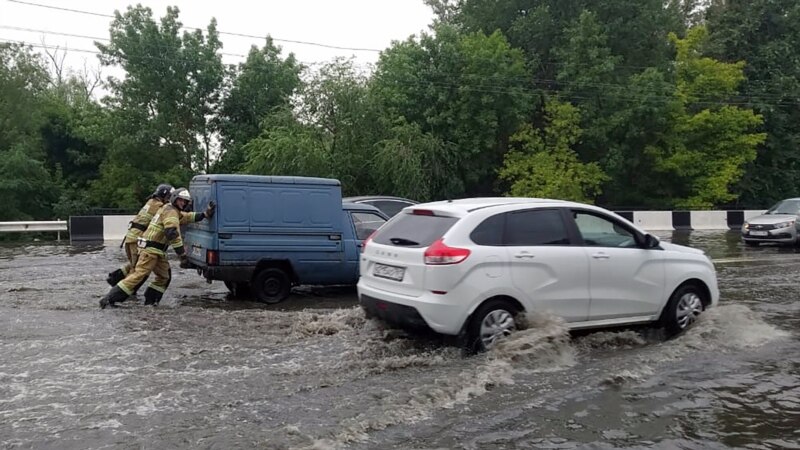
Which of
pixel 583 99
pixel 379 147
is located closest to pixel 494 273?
pixel 379 147

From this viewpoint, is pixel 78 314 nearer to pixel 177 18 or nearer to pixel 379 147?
pixel 379 147

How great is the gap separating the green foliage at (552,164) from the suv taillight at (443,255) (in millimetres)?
27713

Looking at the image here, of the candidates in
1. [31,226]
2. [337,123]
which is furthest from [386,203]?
[337,123]

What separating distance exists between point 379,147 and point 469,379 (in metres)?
22.4

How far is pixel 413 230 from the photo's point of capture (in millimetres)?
7047

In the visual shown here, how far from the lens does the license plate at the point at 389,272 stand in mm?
6844

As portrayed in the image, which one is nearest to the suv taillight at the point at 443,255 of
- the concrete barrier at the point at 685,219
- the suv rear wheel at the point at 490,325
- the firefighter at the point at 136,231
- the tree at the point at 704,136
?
the suv rear wheel at the point at 490,325

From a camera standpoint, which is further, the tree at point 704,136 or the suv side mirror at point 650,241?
the tree at point 704,136

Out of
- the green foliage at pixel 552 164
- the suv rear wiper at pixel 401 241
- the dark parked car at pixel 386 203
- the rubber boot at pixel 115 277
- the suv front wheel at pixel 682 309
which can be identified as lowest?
the suv front wheel at pixel 682 309

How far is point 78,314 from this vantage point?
8875 mm

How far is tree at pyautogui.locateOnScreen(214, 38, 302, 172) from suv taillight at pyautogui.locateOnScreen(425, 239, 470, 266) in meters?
25.3

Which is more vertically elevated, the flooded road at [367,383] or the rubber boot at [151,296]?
the rubber boot at [151,296]

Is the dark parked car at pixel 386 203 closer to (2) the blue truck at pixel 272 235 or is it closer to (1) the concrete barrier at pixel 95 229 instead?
(2) the blue truck at pixel 272 235

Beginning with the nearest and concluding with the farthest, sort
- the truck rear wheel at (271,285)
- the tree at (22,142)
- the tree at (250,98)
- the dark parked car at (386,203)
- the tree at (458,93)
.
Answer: the truck rear wheel at (271,285) < the dark parked car at (386,203) < the tree at (22,142) < the tree at (250,98) < the tree at (458,93)
